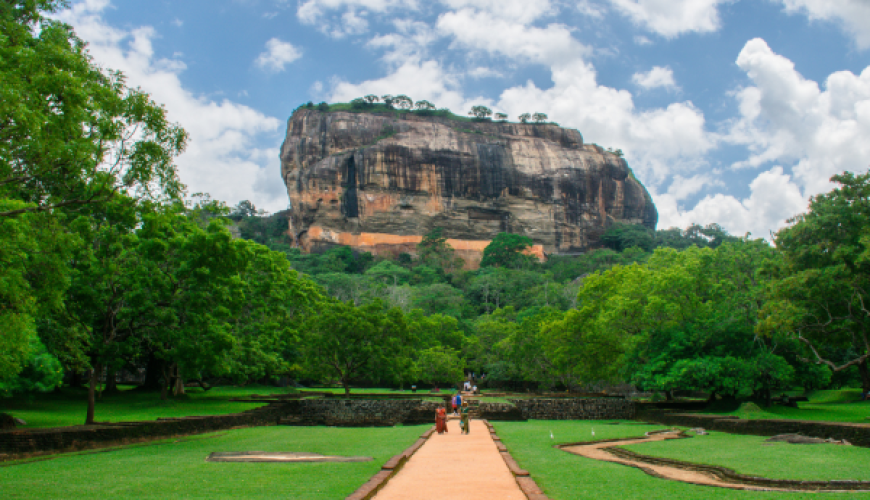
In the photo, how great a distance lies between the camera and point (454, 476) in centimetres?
852

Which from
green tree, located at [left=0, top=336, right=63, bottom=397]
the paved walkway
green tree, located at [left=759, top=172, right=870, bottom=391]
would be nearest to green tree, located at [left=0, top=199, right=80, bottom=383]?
green tree, located at [left=0, top=336, right=63, bottom=397]

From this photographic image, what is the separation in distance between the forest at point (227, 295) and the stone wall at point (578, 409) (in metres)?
1.66

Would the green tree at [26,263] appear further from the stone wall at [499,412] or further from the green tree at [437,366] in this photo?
the green tree at [437,366]

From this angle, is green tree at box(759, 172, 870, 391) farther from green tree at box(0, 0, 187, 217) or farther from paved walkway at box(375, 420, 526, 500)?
green tree at box(0, 0, 187, 217)

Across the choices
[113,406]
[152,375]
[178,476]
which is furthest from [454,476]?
[152,375]

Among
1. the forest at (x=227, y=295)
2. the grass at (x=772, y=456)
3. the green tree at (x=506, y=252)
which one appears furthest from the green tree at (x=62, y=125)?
the green tree at (x=506, y=252)

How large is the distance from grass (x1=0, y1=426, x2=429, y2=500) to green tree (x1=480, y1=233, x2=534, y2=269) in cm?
7394

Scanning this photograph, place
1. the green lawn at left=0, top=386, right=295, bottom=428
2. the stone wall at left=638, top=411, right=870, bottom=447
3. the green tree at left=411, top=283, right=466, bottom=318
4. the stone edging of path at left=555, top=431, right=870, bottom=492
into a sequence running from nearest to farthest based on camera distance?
the stone edging of path at left=555, top=431, right=870, bottom=492
the stone wall at left=638, top=411, right=870, bottom=447
the green lawn at left=0, top=386, right=295, bottom=428
the green tree at left=411, top=283, right=466, bottom=318

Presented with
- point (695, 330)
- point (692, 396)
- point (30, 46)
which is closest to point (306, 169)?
point (692, 396)

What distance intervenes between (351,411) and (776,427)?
16.4 m

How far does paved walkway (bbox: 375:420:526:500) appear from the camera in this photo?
23.4 feet

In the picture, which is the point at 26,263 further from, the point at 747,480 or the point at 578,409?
the point at 578,409

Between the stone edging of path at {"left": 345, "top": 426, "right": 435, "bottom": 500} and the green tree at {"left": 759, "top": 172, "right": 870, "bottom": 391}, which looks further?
the green tree at {"left": 759, "top": 172, "right": 870, "bottom": 391}

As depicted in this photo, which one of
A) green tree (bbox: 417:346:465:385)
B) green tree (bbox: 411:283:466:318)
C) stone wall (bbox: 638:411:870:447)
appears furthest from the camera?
green tree (bbox: 411:283:466:318)
